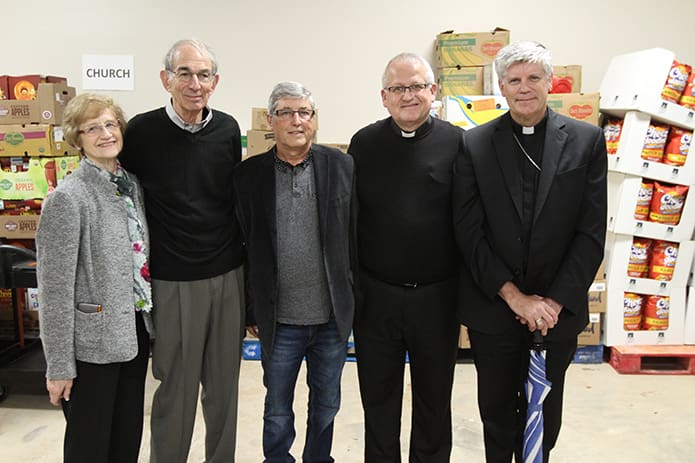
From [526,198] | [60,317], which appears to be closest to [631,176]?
[526,198]

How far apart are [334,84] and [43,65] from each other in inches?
90.6

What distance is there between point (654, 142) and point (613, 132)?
0.27m

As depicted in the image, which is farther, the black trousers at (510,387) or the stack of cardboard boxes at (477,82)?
the stack of cardboard boxes at (477,82)

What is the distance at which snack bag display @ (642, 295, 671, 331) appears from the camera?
3.58m

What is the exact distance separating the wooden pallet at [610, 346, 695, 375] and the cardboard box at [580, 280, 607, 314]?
0.28 m

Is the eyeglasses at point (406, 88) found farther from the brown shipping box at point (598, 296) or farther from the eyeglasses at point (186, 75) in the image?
the brown shipping box at point (598, 296)

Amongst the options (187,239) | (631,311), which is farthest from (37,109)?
(631,311)

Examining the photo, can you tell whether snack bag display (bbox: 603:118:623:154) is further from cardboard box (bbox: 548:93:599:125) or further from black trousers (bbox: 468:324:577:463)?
black trousers (bbox: 468:324:577:463)

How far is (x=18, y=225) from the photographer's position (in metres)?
3.75

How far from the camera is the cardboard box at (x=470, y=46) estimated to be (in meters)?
3.69

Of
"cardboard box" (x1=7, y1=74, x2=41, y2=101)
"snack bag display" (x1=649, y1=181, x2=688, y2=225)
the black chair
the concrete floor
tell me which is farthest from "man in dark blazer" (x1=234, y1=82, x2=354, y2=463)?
"cardboard box" (x1=7, y1=74, x2=41, y2=101)

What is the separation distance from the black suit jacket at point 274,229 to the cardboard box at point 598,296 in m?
2.35

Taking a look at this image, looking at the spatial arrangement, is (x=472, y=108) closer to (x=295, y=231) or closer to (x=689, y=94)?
(x=689, y=94)

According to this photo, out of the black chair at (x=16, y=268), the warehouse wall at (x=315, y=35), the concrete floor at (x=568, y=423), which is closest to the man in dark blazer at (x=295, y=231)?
the concrete floor at (x=568, y=423)
